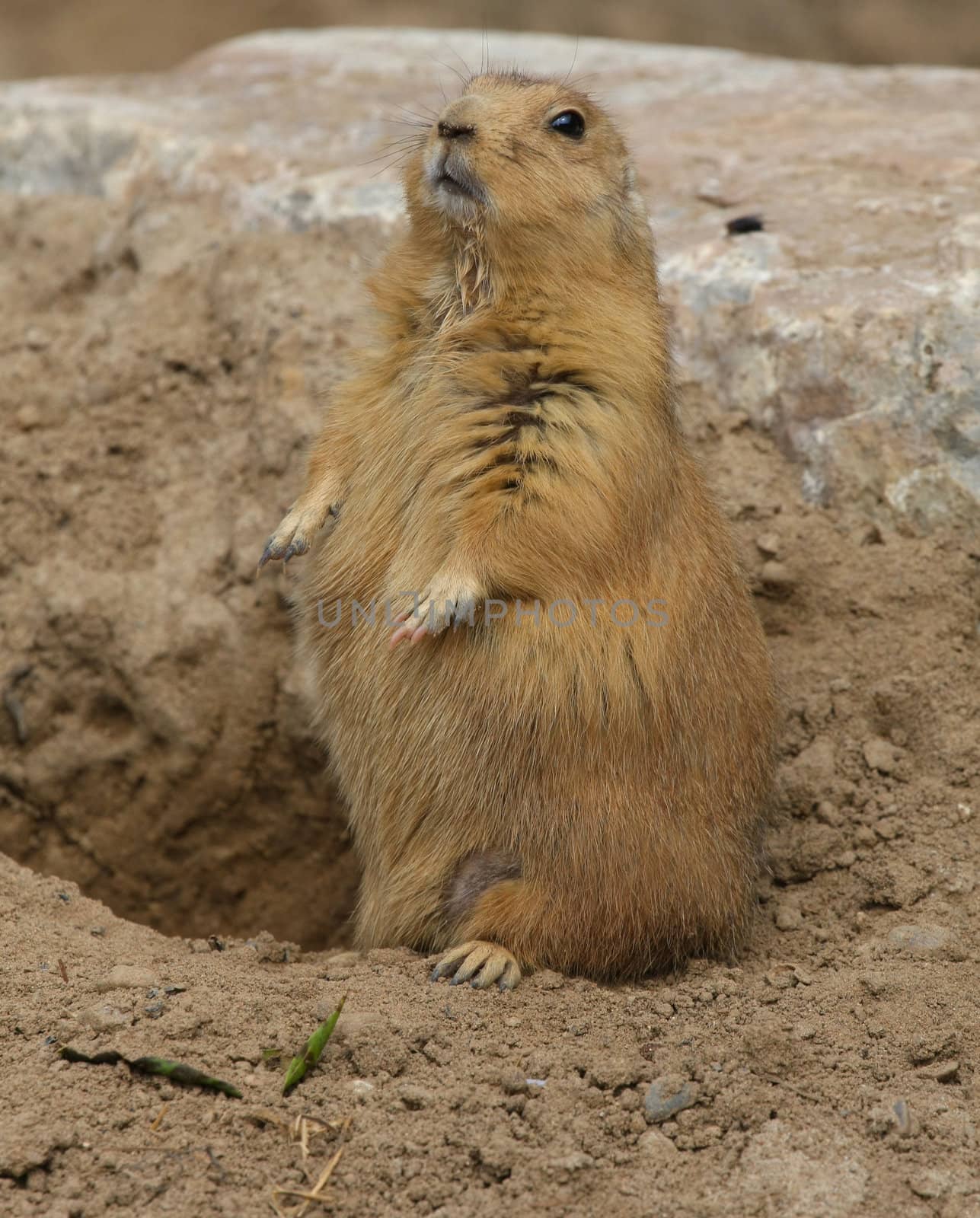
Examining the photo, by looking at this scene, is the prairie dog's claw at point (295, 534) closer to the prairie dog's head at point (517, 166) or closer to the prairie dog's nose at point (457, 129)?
the prairie dog's head at point (517, 166)

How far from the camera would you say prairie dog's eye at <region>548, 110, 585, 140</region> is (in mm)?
4297

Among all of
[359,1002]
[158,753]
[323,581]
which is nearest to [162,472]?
[158,753]

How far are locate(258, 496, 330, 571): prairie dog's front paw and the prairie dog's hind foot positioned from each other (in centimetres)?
138

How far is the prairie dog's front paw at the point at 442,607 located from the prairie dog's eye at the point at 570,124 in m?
1.50

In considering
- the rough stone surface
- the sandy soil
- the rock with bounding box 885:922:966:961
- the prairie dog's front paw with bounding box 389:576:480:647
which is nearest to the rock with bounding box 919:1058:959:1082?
the sandy soil

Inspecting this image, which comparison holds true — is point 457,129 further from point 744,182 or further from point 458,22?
point 458,22

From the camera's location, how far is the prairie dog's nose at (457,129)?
13.4ft

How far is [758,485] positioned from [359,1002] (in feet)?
8.17

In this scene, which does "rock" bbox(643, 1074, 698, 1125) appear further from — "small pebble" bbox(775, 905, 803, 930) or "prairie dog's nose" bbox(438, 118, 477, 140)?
"prairie dog's nose" bbox(438, 118, 477, 140)

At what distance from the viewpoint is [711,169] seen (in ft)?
19.7

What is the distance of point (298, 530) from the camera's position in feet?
14.6

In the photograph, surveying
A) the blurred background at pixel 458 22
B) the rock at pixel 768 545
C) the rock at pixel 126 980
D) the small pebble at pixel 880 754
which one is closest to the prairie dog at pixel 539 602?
the small pebble at pixel 880 754

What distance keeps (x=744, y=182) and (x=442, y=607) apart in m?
3.00

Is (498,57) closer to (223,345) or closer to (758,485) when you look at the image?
(223,345)
